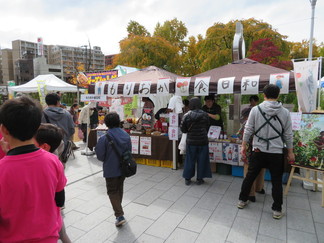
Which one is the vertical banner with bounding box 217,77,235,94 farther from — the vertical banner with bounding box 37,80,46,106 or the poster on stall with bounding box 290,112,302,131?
the vertical banner with bounding box 37,80,46,106

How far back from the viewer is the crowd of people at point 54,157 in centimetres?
116

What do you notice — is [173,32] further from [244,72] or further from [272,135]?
[272,135]

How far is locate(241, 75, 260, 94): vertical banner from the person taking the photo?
4158 mm

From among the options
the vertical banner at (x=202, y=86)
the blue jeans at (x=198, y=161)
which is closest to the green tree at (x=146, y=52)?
the vertical banner at (x=202, y=86)

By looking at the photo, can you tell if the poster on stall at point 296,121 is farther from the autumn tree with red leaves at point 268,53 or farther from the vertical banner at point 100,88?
the autumn tree with red leaves at point 268,53

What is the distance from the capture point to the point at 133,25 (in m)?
23.8

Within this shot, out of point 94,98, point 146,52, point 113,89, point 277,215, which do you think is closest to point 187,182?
point 277,215

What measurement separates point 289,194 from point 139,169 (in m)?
3.19

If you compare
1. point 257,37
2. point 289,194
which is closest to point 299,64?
point 289,194

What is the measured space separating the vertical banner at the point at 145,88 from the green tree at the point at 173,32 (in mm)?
17661

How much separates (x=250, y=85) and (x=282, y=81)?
542 millimetres

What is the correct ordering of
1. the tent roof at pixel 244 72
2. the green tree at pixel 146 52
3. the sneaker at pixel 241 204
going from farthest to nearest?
the green tree at pixel 146 52, the tent roof at pixel 244 72, the sneaker at pixel 241 204

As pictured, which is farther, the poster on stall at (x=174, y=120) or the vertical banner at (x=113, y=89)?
the vertical banner at (x=113, y=89)

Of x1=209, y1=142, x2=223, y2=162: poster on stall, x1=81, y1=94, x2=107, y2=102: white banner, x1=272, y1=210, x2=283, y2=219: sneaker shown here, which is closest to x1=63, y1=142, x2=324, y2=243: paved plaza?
x1=272, y1=210, x2=283, y2=219: sneaker
